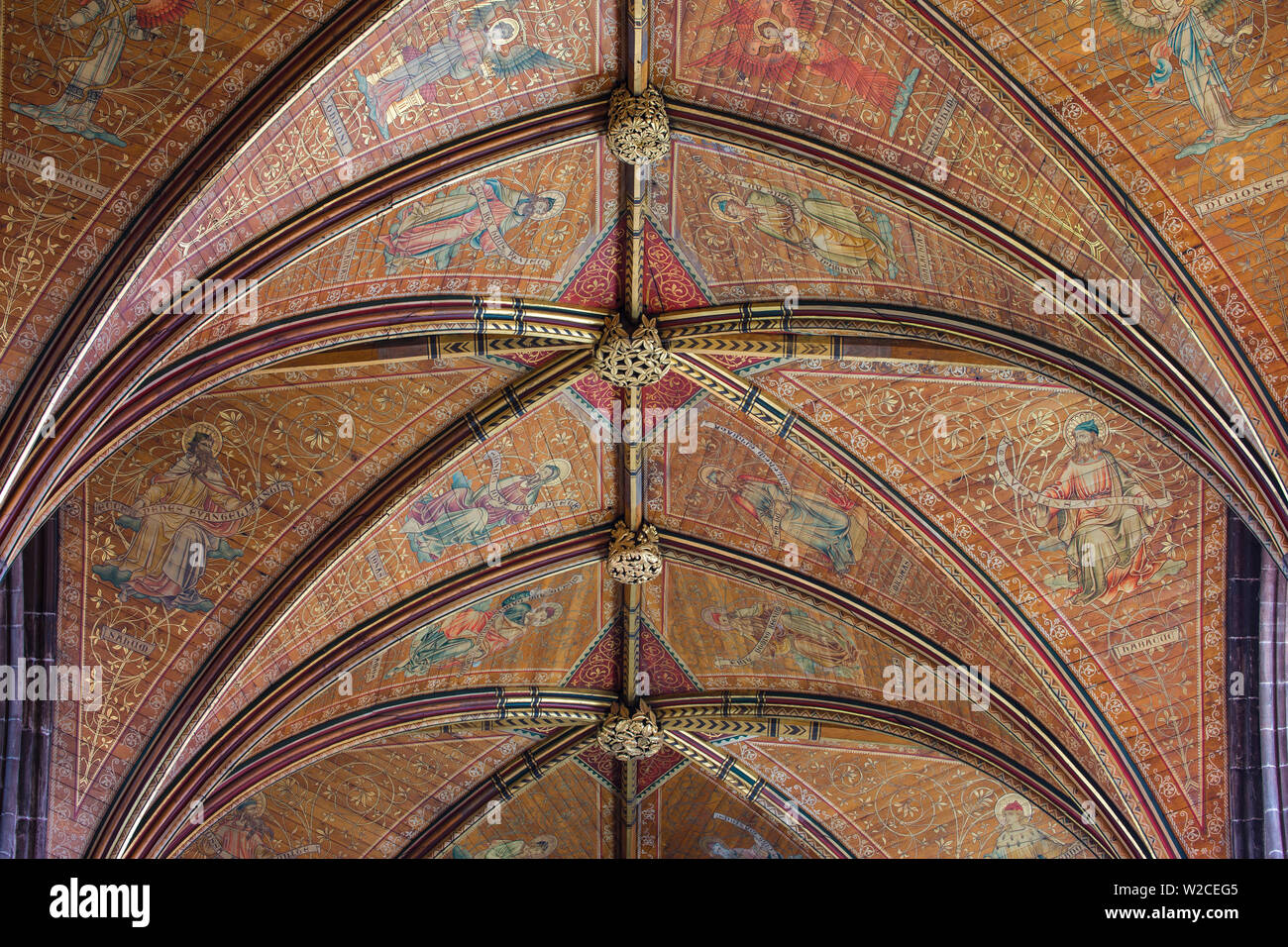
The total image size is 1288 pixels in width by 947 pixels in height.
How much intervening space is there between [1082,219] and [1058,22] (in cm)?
162

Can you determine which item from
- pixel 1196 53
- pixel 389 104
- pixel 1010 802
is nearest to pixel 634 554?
pixel 1010 802

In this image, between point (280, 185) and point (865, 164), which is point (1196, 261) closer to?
point (865, 164)

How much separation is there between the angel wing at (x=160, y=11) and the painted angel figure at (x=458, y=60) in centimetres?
149

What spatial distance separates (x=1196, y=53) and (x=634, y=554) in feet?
27.8

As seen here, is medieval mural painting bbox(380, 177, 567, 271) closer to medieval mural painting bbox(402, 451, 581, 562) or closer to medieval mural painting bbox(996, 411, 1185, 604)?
medieval mural painting bbox(402, 451, 581, 562)

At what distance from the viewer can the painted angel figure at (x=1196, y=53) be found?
10.8 meters

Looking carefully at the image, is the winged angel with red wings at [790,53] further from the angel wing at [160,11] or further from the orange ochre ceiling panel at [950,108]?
the angel wing at [160,11]

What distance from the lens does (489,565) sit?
16609 mm

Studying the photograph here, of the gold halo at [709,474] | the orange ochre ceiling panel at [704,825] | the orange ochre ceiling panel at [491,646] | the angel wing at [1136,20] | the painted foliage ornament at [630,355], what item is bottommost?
the orange ochre ceiling panel at [704,825]

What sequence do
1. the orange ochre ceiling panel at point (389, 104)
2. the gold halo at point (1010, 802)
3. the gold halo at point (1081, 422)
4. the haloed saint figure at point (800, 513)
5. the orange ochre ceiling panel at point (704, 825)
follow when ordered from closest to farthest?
the orange ochre ceiling panel at point (389, 104) < the gold halo at point (1081, 422) < the haloed saint figure at point (800, 513) < the gold halo at point (1010, 802) < the orange ochre ceiling panel at point (704, 825)

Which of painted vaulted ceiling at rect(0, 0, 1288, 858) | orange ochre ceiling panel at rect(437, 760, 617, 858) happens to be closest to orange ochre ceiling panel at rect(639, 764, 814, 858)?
painted vaulted ceiling at rect(0, 0, 1288, 858)

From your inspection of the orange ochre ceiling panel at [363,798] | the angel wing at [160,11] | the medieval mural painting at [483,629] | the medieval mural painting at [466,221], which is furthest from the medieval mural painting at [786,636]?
the angel wing at [160,11]

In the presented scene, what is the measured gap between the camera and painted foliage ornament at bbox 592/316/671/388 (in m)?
14.7
